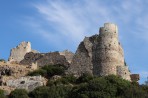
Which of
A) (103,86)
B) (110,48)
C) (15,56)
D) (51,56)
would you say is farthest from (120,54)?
(15,56)

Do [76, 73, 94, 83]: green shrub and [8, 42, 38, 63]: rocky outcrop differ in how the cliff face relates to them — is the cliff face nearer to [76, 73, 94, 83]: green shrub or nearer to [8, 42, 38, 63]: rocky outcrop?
[76, 73, 94, 83]: green shrub

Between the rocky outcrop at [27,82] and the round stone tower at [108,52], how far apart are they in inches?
239

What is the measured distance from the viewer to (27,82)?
219ft

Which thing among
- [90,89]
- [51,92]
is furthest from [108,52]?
[51,92]

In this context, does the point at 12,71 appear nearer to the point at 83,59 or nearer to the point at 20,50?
the point at 83,59

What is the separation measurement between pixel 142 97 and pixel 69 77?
862cm

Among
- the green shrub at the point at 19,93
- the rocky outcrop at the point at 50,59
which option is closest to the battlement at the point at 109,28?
the rocky outcrop at the point at 50,59

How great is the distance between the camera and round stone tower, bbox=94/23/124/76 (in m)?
65.1

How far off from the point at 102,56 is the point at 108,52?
2.50 feet

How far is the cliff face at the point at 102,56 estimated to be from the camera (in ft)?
214

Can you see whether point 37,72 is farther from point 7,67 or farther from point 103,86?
point 103,86

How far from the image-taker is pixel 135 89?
61.9 meters

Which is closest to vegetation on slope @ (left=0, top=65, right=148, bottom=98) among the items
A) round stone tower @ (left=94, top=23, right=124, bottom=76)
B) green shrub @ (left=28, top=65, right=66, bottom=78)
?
round stone tower @ (left=94, top=23, right=124, bottom=76)

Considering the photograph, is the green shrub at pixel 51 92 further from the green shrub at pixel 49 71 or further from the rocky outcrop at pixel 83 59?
the green shrub at pixel 49 71
